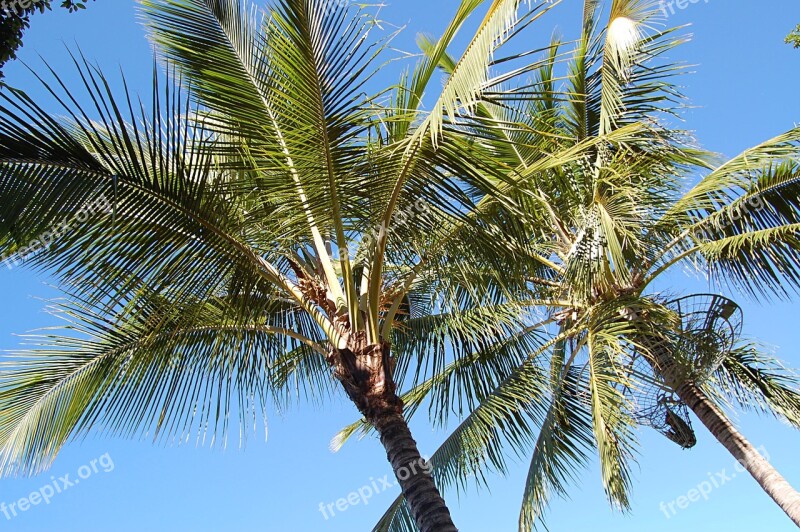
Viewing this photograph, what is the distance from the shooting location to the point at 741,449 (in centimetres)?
681

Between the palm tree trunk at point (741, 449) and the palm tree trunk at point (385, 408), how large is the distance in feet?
11.0

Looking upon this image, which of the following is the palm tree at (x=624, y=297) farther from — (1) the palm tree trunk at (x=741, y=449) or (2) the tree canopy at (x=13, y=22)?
(2) the tree canopy at (x=13, y=22)

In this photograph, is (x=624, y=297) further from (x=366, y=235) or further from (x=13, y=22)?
(x=13, y=22)

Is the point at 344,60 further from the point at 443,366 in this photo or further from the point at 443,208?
the point at 443,366

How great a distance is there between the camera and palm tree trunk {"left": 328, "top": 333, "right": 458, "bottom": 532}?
4648 mm

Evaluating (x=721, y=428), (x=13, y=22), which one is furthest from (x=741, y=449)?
(x=13, y=22)

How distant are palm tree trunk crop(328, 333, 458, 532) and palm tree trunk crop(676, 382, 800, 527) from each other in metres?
3.35

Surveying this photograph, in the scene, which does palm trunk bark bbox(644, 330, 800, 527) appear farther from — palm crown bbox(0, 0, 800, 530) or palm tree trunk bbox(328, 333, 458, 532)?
palm tree trunk bbox(328, 333, 458, 532)

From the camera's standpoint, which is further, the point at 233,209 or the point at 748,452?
the point at 748,452

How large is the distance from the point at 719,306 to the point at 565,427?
6.35 ft

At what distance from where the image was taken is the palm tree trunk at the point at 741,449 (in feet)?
21.1

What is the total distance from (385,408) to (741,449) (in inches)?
153

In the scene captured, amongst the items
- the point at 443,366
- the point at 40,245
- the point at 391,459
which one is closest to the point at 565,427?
the point at 443,366

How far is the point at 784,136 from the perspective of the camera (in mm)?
6957
